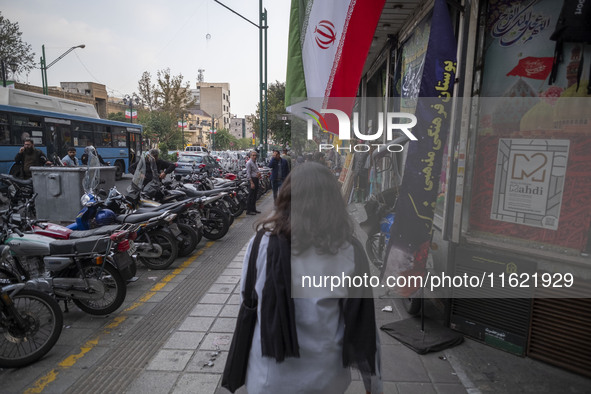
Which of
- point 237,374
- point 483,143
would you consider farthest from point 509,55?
point 237,374

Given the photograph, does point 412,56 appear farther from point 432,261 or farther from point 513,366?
point 513,366

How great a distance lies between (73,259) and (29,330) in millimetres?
871

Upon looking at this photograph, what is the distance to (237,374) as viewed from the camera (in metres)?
1.67

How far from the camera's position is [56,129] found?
616 inches

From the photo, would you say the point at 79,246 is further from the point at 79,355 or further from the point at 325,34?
the point at 325,34

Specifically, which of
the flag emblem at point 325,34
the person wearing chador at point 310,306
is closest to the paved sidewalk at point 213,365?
the person wearing chador at point 310,306

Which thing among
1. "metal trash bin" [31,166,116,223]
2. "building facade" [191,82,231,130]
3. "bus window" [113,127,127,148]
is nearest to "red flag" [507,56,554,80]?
"metal trash bin" [31,166,116,223]

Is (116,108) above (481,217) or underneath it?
above

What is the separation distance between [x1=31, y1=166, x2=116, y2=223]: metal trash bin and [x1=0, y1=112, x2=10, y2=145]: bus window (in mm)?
7399

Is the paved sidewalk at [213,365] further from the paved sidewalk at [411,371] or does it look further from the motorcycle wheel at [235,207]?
the motorcycle wheel at [235,207]

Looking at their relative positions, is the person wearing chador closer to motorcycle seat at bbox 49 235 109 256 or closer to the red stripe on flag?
the red stripe on flag

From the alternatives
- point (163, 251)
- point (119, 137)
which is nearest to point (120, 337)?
point (163, 251)

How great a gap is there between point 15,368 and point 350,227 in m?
3.36

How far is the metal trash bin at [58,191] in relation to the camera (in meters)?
7.45
